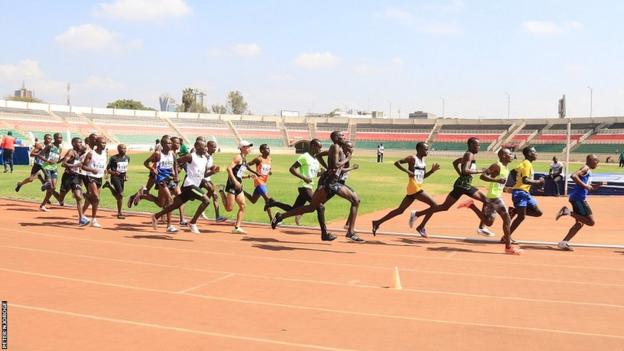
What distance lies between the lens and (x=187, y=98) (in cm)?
13038

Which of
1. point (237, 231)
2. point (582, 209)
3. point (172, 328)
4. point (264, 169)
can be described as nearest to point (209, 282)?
point (172, 328)

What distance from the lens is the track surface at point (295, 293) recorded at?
531 cm

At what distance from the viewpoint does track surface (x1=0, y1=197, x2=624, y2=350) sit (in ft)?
17.4

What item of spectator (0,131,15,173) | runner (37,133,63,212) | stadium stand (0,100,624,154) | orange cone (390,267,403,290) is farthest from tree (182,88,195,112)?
orange cone (390,267,403,290)

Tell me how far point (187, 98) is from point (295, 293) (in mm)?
127925

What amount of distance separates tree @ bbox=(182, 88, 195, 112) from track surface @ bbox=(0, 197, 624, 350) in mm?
122034

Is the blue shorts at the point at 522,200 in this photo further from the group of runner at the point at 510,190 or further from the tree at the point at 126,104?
the tree at the point at 126,104

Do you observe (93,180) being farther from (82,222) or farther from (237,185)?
(237,185)

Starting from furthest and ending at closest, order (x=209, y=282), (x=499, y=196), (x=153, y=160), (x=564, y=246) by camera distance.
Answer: (x=153, y=160)
(x=564, y=246)
(x=499, y=196)
(x=209, y=282)

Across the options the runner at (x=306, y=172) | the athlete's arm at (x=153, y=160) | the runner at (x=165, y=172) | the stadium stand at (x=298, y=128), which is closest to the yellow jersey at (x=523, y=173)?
the runner at (x=306, y=172)

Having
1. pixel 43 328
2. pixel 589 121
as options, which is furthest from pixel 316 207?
pixel 589 121

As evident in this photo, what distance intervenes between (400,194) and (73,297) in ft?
49.9

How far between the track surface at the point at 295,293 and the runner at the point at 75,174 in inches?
26.2

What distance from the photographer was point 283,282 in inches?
297
